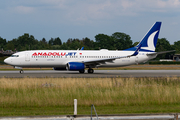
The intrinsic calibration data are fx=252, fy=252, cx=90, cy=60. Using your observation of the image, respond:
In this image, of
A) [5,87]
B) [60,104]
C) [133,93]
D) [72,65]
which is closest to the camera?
[60,104]

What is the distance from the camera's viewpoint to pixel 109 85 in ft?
63.2

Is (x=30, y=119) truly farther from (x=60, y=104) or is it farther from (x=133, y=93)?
(x=133, y=93)

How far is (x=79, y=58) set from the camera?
38.7 m

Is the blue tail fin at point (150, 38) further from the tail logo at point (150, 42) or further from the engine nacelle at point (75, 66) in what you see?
the engine nacelle at point (75, 66)

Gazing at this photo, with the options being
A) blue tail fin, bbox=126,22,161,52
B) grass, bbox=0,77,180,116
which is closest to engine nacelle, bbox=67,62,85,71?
blue tail fin, bbox=126,22,161,52

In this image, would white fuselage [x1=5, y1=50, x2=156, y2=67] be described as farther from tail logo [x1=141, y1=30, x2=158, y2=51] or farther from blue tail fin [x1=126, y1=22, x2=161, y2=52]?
tail logo [x1=141, y1=30, x2=158, y2=51]

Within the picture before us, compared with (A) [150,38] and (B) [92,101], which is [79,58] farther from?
(B) [92,101]

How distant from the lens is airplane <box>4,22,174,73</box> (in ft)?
120

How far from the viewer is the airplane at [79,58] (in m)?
36.6

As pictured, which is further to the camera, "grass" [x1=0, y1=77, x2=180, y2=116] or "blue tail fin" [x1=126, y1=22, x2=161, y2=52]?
"blue tail fin" [x1=126, y1=22, x2=161, y2=52]

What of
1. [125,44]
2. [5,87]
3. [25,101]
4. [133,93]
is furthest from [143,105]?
[125,44]

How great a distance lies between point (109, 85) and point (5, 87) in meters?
7.64

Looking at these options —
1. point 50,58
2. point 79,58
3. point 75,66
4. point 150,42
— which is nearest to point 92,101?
point 75,66

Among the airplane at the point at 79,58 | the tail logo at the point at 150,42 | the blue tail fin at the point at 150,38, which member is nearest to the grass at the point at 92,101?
the airplane at the point at 79,58
